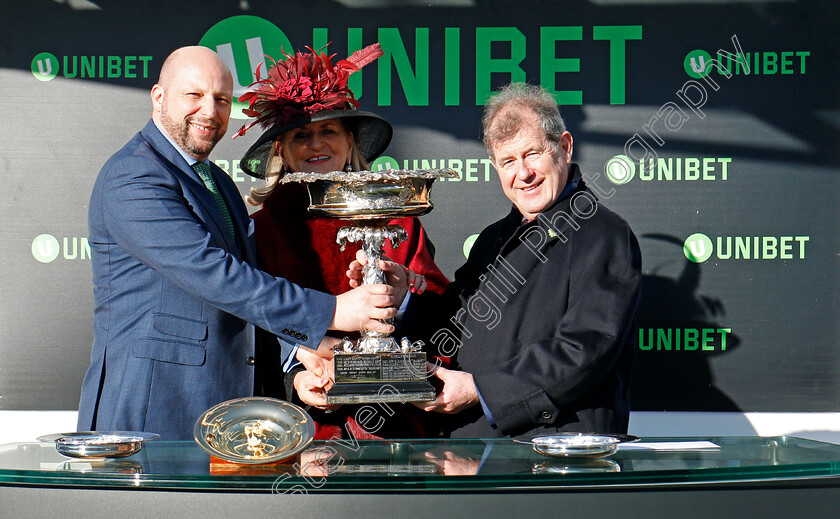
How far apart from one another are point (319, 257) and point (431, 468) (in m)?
1.28

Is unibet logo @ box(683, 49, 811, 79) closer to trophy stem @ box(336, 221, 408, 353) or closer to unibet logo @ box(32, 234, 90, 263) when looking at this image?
trophy stem @ box(336, 221, 408, 353)

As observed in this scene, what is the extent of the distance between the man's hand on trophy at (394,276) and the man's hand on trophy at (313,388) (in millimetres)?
311

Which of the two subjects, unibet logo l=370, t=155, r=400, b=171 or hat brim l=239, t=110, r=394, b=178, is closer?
hat brim l=239, t=110, r=394, b=178

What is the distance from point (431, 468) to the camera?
5.76 feet

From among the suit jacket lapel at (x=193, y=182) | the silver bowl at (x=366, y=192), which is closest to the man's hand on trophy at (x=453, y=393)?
the silver bowl at (x=366, y=192)

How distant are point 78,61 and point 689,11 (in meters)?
2.85

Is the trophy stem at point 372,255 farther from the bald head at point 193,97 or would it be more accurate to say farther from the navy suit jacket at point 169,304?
the bald head at point 193,97

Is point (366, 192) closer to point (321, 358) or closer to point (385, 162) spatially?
point (321, 358)

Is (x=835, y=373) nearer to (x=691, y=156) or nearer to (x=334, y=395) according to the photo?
(x=691, y=156)

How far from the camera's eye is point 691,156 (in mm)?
3809

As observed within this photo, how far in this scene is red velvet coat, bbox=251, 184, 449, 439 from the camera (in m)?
2.83

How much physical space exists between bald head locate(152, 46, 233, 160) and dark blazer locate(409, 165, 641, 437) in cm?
105

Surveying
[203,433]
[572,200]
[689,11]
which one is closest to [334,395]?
[203,433]

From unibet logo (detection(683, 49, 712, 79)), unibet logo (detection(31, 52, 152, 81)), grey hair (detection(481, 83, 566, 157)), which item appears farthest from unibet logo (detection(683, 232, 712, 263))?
unibet logo (detection(31, 52, 152, 81))
